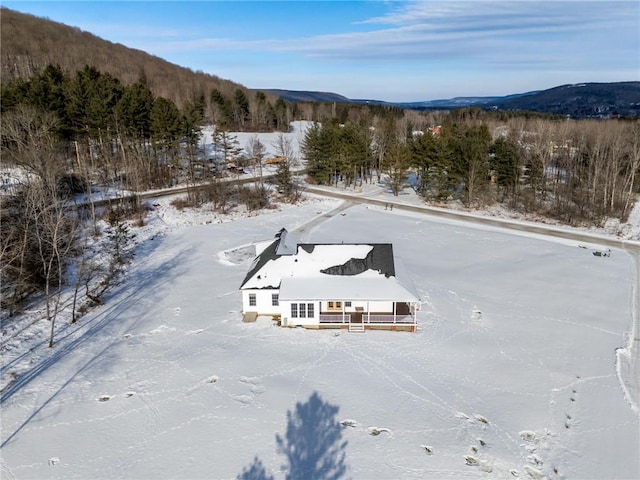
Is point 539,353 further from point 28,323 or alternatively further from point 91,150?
point 91,150

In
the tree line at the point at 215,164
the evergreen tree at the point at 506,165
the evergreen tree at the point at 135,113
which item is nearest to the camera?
the tree line at the point at 215,164

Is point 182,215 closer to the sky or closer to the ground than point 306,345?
closer to the sky

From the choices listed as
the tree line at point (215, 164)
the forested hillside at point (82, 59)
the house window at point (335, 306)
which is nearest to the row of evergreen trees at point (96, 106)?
the tree line at point (215, 164)

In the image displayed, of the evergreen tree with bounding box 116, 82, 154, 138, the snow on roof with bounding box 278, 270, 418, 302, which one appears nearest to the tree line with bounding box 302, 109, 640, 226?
the evergreen tree with bounding box 116, 82, 154, 138

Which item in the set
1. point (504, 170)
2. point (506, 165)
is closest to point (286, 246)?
point (506, 165)

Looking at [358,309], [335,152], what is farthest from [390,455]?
[335,152]

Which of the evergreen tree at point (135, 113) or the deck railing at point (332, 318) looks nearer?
the deck railing at point (332, 318)

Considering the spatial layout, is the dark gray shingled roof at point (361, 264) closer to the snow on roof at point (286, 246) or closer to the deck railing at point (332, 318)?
the snow on roof at point (286, 246)

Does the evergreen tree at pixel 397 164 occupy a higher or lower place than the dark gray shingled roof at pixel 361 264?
higher
